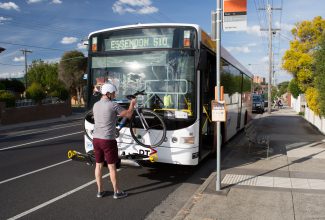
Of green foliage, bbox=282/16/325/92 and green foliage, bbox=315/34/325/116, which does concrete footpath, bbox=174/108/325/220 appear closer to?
green foliage, bbox=315/34/325/116

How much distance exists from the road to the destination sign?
103 inches

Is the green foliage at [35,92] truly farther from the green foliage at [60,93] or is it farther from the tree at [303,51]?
the tree at [303,51]

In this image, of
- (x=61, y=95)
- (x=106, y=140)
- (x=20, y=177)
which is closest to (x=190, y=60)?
(x=106, y=140)

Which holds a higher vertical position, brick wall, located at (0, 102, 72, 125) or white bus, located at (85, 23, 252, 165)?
white bus, located at (85, 23, 252, 165)

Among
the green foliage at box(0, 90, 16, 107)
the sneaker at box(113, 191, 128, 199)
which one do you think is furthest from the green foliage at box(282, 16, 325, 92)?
the green foliage at box(0, 90, 16, 107)

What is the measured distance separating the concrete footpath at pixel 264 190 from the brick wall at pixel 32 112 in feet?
67.6

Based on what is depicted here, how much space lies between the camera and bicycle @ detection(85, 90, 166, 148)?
693 centimetres

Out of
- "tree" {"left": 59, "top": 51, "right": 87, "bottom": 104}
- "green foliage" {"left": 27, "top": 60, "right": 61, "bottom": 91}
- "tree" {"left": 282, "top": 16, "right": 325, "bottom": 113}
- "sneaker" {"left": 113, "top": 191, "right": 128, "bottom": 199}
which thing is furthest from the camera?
"green foliage" {"left": 27, "top": 60, "right": 61, "bottom": 91}

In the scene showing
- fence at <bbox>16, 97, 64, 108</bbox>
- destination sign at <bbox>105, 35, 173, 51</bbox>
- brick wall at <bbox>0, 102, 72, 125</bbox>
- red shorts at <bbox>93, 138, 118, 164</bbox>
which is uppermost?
destination sign at <bbox>105, 35, 173, 51</bbox>

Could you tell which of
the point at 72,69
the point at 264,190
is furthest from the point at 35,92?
the point at 264,190

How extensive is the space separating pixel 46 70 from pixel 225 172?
52756 millimetres

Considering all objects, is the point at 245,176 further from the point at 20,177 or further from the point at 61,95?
the point at 61,95

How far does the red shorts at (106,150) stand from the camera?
585cm

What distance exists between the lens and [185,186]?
23.1 ft
